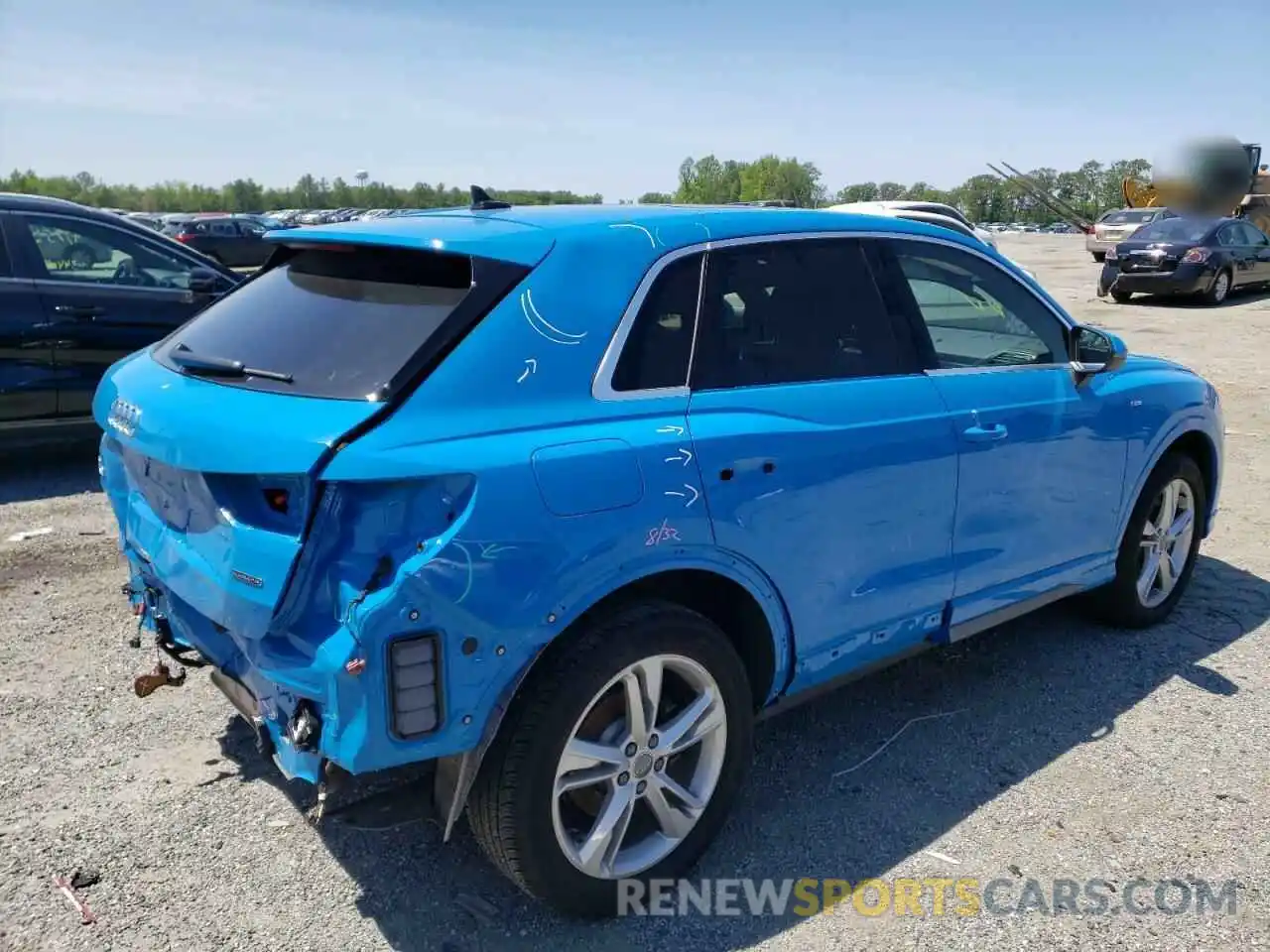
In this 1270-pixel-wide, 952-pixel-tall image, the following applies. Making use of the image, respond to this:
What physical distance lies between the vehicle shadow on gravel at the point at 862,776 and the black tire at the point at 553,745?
0.60ft

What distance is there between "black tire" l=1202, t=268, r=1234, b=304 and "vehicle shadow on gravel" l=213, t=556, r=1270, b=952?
16320mm

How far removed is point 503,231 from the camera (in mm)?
2826

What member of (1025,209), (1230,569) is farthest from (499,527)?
(1025,209)

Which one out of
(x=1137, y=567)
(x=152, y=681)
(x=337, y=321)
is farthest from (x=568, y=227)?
(x=1137, y=567)

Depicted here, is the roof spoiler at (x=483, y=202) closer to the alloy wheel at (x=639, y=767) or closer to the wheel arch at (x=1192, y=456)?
the alloy wheel at (x=639, y=767)

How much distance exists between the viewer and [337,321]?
2752 millimetres

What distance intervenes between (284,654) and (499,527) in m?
0.58

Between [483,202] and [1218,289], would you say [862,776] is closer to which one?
[483,202]

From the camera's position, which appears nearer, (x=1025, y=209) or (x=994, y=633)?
(x=994, y=633)

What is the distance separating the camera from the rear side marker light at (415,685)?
2.26 meters

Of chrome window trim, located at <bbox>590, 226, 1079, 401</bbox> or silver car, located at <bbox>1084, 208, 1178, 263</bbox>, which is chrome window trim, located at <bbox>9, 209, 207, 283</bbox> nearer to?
chrome window trim, located at <bbox>590, 226, 1079, 401</bbox>

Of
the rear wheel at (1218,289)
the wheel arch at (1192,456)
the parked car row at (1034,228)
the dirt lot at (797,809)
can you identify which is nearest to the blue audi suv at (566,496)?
the dirt lot at (797,809)

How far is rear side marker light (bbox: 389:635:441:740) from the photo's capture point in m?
2.26

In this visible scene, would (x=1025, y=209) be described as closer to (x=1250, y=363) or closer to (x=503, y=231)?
(x=1250, y=363)
